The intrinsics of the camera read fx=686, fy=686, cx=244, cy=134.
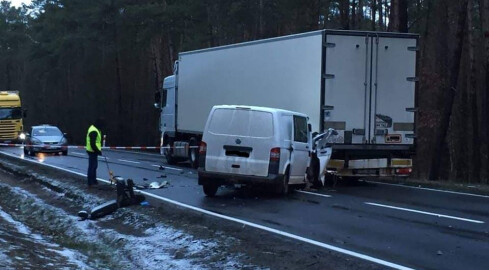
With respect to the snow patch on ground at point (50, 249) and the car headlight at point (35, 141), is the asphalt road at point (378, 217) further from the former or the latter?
the car headlight at point (35, 141)

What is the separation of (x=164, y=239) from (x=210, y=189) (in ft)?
14.9

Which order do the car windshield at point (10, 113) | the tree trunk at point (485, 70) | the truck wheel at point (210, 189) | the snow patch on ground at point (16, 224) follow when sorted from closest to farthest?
the snow patch on ground at point (16, 224) → the truck wheel at point (210, 189) → the tree trunk at point (485, 70) → the car windshield at point (10, 113)

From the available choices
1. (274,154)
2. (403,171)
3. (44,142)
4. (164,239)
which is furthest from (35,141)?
(164,239)

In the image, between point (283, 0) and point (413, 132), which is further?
point (283, 0)

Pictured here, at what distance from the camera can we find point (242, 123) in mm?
14898

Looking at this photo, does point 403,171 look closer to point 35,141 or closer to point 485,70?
point 485,70

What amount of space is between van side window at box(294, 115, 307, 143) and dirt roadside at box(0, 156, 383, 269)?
142 inches

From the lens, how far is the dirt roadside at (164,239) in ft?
29.5

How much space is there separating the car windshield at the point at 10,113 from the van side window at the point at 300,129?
101 feet

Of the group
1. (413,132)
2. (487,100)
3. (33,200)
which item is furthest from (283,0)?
(33,200)

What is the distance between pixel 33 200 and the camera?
16844mm

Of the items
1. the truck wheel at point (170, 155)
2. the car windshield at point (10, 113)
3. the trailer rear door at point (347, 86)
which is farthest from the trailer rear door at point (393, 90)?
the car windshield at point (10, 113)

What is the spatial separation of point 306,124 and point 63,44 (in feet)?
144

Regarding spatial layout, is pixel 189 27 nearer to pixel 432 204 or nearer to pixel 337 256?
pixel 432 204
